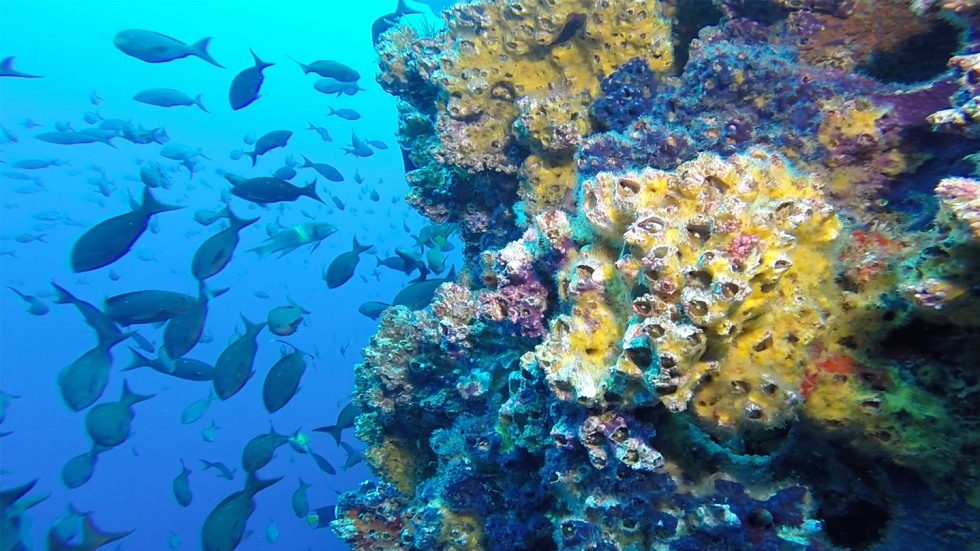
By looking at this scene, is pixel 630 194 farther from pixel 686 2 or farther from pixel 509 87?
pixel 686 2

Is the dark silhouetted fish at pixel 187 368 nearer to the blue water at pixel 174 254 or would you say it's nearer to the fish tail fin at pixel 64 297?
the fish tail fin at pixel 64 297

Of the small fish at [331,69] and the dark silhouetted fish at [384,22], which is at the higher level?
the dark silhouetted fish at [384,22]

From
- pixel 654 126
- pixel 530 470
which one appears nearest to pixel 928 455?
pixel 530 470

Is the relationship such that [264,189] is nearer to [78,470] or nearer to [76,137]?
[78,470]

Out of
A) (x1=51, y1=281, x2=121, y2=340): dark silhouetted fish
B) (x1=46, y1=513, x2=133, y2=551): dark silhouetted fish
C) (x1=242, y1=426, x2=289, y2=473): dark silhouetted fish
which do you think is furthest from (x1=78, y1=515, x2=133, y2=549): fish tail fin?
(x1=51, y1=281, x2=121, y2=340): dark silhouetted fish

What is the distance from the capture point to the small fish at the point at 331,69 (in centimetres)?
766

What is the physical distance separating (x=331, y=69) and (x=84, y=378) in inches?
202

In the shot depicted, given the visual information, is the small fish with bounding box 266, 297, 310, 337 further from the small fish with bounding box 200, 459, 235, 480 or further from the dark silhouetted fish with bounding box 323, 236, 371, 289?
the small fish with bounding box 200, 459, 235, 480

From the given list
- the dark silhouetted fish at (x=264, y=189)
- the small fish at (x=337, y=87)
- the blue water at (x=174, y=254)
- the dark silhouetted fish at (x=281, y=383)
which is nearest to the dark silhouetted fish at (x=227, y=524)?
the dark silhouetted fish at (x=281, y=383)

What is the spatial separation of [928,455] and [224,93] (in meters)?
79.1

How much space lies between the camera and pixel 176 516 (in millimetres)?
26406

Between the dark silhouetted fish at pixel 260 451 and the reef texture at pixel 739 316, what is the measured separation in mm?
3182

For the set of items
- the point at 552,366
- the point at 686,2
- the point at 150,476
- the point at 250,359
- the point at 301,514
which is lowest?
the point at 150,476

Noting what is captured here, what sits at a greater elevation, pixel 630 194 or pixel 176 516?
pixel 630 194
